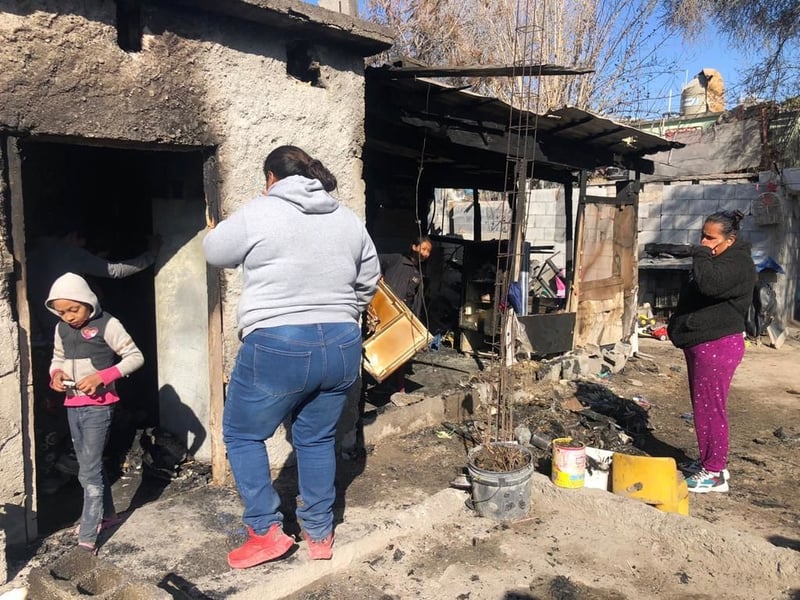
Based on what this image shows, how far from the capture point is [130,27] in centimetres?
364

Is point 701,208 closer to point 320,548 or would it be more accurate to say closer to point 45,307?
point 320,548

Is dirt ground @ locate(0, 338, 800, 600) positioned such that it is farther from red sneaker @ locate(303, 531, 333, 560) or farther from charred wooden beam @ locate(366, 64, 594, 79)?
charred wooden beam @ locate(366, 64, 594, 79)

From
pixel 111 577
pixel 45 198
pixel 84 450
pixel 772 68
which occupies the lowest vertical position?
pixel 111 577

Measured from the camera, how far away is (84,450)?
3.38 m

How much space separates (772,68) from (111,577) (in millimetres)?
14835

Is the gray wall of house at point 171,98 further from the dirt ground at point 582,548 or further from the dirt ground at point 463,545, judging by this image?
the dirt ground at point 582,548

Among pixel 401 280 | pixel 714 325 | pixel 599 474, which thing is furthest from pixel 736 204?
pixel 599 474

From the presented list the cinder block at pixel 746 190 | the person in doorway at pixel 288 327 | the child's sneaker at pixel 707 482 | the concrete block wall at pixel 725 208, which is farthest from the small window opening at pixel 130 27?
the cinder block at pixel 746 190

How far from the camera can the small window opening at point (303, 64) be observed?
14.6 ft

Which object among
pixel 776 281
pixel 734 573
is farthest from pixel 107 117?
pixel 776 281

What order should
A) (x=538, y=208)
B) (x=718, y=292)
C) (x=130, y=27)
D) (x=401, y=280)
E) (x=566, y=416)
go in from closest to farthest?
(x=130, y=27) < (x=718, y=292) < (x=401, y=280) < (x=566, y=416) < (x=538, y=208)

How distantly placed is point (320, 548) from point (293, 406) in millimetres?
804

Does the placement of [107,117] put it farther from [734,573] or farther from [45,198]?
[734,573]

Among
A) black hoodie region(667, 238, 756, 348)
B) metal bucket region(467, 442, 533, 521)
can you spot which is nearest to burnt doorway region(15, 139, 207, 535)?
metal bucket region(467, 442, 533, 521)
